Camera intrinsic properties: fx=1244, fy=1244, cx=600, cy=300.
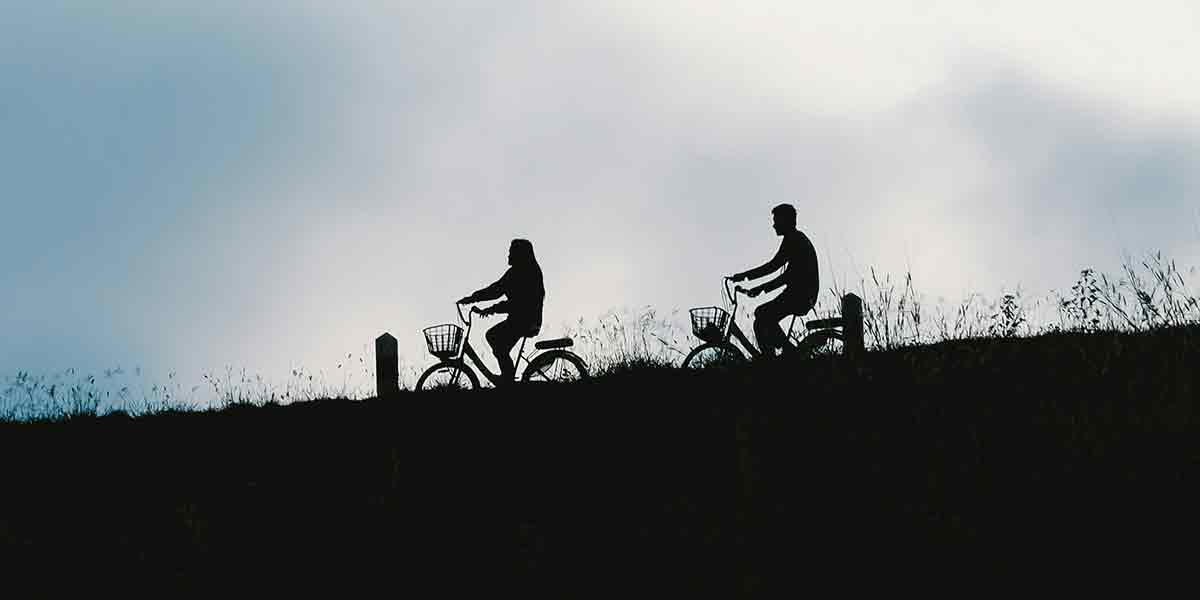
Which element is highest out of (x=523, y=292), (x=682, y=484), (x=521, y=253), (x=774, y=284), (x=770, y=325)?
(x=521, y=253)

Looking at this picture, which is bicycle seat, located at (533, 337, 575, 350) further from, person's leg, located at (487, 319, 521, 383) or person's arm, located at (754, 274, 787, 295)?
person's arm, located at (754, 274, 787, 295)

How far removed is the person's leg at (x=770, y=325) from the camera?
1066cm

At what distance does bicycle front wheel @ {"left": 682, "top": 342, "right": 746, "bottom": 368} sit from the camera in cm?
1080

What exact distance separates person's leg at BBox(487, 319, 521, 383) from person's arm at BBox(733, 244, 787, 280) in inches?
87.0

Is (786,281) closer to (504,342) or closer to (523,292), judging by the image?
(523,292)

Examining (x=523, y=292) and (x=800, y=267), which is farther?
(x=523, y=292)

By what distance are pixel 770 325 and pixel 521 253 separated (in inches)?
97.9

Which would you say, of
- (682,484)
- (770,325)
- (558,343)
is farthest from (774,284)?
(682,484)

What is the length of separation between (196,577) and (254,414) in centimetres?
559

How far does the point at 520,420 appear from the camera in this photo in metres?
8.97

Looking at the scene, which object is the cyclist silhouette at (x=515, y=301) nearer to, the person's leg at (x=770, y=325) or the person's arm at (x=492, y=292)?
the person's arm at (x=492, y=292)

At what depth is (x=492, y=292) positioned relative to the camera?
11688 millimetres

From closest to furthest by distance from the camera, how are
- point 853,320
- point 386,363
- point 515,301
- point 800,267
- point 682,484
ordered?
point 682,484 → point 800,267 → point 853,320 → point 515,301 → point 386,363

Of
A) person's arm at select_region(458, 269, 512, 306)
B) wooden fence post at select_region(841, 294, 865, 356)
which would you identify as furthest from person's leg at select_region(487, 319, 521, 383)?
wooden fence post at select_region(841, 294, 865, 356)
